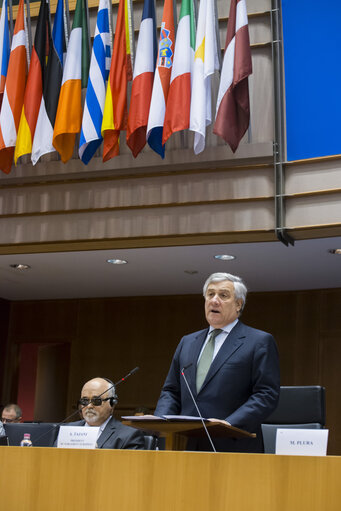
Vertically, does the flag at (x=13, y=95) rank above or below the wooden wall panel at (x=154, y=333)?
above

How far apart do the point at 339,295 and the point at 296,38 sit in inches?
129

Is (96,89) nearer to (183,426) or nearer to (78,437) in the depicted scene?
(78,437)

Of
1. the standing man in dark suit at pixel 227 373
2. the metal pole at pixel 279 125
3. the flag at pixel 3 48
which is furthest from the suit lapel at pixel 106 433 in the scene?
the flag at pixel 3 48

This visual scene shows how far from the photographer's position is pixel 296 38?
757 centimetres

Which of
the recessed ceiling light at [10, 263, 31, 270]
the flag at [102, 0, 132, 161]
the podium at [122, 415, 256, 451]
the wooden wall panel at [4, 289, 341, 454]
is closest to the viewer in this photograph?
the podium at [122, 415, 256, 451]

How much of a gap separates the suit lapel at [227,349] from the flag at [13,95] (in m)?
4.40

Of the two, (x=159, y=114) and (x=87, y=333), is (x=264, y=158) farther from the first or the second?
(x=87, y=333)

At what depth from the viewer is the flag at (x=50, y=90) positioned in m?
7.71

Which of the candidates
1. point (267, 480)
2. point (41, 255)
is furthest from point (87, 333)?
point (267, 480)

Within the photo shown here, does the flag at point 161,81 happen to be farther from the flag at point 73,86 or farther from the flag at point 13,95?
the flag at point 13,95

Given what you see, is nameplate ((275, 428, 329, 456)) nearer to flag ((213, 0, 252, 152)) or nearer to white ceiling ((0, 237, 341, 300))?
flag ((213, 0, 252, 152))

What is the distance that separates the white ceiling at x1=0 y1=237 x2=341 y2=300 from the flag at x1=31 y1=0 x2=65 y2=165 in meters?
1.18

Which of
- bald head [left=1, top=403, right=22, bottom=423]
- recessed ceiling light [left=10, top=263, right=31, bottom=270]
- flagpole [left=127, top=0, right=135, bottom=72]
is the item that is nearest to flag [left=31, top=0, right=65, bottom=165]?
flagpole [left=127, top=0, right=135, bottom=72]

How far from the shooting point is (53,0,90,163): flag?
766cm
